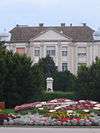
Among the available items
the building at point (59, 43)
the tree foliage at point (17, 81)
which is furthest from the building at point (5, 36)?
the tree foliage at point (17, 81)

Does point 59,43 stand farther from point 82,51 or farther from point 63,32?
point 82,51

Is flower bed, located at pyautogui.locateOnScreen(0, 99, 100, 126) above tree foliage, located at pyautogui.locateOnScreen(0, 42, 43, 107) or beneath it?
beneath

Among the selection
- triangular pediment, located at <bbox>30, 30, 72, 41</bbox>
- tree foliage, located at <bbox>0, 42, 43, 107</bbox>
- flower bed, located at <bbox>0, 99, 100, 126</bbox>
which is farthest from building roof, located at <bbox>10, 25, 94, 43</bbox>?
flower bed, located at <bbox>0, 99, 100, 126</bbox>

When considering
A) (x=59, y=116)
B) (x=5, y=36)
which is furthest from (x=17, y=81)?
(x=5, y=36)

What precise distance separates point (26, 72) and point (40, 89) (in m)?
2.25

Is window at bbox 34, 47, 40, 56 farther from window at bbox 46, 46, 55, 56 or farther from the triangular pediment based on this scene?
the triangular pediment

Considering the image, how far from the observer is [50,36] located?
125 m

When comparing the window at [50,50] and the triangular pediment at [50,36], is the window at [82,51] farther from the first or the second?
the window at [50,50]

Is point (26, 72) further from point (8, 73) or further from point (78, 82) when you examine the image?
point (78, 82)

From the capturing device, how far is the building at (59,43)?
12556cm

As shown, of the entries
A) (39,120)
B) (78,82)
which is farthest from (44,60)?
(39,120)

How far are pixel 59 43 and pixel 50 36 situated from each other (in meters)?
2.22

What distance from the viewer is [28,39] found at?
12594cm

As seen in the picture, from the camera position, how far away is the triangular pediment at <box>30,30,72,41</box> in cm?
12488
